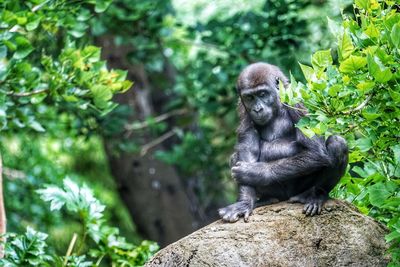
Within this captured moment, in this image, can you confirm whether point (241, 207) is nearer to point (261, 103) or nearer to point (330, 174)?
→ point (330, 174)

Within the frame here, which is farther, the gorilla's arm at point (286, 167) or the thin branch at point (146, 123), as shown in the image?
the thin branch at point (146, 123)

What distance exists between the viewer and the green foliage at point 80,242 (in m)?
6.92

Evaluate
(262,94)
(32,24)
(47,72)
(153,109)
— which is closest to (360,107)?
(262,94)

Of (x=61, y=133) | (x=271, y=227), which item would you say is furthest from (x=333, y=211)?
(x=61, y=133)

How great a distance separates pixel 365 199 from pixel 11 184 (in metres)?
6.86

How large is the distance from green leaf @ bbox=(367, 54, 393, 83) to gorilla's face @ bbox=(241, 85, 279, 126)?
83.9 inches

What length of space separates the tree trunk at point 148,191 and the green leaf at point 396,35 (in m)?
7.53

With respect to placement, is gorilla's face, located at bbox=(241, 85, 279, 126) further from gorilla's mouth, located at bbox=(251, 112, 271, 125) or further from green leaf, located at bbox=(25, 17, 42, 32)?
green leaf, located at bbox=(25, 17, 42, 32)

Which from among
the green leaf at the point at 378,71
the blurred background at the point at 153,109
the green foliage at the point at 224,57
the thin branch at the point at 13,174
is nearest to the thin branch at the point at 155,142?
the blurred background at the point at 153,109

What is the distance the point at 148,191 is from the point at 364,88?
766 centimetres

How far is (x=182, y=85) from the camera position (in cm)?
1166

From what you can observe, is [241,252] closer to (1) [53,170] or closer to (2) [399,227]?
(2) [399,227]

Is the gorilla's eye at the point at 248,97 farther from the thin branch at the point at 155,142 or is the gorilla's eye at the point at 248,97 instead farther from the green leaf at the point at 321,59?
the thin branch at the point at 155,142

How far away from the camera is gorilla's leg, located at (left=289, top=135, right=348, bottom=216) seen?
20.5 ft
